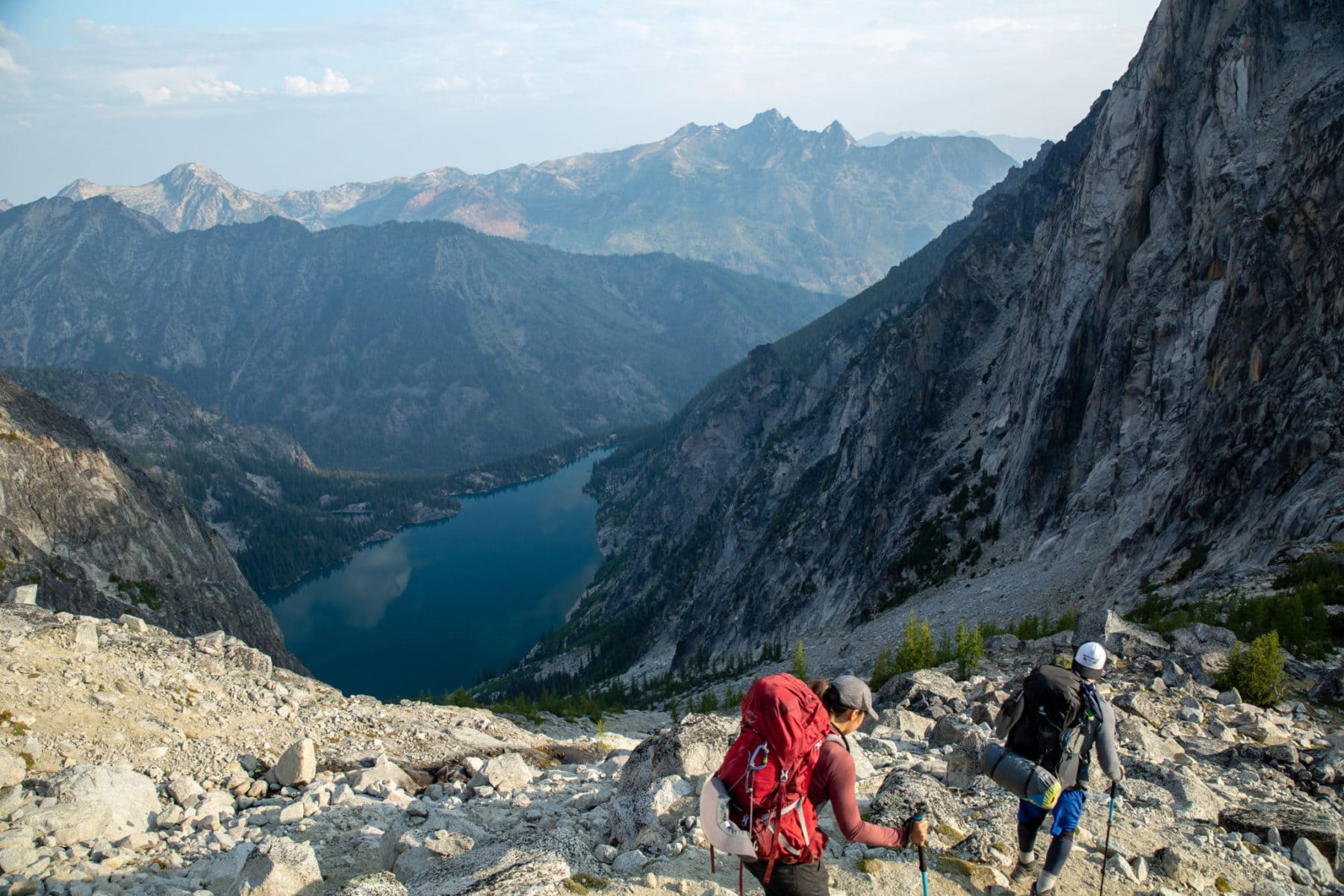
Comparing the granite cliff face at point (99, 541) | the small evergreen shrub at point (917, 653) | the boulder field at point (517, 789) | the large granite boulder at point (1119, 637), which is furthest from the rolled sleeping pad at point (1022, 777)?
the granite cliff face at point (99, 541)

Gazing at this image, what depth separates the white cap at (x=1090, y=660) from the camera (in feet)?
35.5

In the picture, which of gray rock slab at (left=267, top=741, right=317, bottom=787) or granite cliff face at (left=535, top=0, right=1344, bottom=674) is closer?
gray rock slab at (left=267, top=741, right=317, bottom=787)

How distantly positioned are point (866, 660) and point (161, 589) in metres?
78.3

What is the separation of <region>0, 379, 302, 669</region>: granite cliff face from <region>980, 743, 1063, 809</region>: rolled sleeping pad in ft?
252

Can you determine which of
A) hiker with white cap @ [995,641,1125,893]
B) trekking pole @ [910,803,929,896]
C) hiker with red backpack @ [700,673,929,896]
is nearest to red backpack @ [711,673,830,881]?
hiker with red backpack @ [700,673,929,896]

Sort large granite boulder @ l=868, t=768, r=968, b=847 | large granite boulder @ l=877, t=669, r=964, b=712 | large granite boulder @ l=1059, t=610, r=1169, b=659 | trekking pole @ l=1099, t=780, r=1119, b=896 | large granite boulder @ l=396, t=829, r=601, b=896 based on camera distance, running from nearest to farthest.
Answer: large granite boulder @ l=396, t=829, r=601, b=896
trekking pole @ l=1099, t=780, r=1119, b=896
large granite boulder @ l=868, t=768, r=968, b=847
large granite boulder @ l=1059, t=610, r=1169, b=659
large granite boulder @ l=877, t=669, r=964, b=712

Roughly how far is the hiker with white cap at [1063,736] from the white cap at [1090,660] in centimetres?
1

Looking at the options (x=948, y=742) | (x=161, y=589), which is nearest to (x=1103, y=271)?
(x=948, y=742)

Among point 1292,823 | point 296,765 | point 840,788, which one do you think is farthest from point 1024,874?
point 296,765

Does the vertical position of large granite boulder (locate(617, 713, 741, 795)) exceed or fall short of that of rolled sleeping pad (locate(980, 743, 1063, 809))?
it falls short

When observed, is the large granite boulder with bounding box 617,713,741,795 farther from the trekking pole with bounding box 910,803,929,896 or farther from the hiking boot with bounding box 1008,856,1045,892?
the hiking boot with bounding box 1008,856,1045,892

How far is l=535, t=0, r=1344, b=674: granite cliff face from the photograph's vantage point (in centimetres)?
3341

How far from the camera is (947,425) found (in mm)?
77375

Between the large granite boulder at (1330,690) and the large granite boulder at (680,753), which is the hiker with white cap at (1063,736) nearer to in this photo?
the large granite boulder at (680,753)
